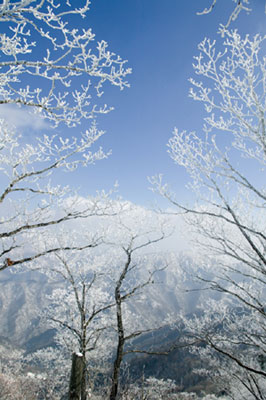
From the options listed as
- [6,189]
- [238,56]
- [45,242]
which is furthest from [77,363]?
[45,242]

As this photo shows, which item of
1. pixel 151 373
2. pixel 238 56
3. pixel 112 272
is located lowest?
pixel 151 373

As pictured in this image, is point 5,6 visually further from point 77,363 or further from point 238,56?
point 77,363

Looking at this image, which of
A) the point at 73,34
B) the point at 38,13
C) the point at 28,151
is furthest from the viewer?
the point at 28,151

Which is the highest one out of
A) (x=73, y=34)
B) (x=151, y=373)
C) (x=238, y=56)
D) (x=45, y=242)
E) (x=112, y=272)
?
(x=238, y=56)

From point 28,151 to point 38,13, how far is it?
3.33 meters

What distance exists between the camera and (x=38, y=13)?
9.78ft

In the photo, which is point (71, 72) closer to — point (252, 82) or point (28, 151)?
point (28, 151)

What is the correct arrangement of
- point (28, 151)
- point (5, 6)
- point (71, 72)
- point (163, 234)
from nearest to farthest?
point (5, 6) < point (71, 72) < point (28, 151) < point (163, 234)

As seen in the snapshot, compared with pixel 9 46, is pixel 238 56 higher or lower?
higher

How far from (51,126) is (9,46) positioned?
1.57m

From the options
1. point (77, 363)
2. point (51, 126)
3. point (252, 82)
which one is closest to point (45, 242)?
point (51, 126)

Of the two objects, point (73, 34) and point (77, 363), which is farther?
point (73, 34)

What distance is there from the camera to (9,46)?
3.39 m

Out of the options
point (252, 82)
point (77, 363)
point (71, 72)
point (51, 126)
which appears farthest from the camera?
point (51, 126)
